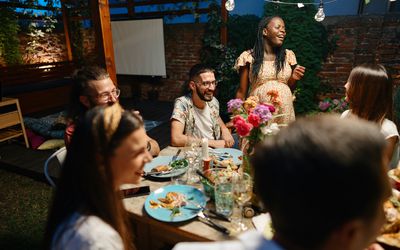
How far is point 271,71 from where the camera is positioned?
9.77ft

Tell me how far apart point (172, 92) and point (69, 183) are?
628 cm

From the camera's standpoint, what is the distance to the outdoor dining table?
1.23 meters

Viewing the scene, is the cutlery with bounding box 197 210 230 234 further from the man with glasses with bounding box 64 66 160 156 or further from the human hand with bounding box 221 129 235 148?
the human hand with bounding box 221 129 235 148

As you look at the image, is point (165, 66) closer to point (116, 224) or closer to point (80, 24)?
point (80, 24)

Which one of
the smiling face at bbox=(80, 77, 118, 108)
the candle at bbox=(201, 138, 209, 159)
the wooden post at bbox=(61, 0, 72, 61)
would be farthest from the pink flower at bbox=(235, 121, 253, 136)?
the wooden post at bbox=(61, 0, 72, 61)

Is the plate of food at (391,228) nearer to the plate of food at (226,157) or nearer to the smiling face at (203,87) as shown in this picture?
the plate of food at (226,157)

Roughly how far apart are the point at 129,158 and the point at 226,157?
1.02m

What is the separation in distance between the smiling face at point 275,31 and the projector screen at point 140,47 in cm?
415

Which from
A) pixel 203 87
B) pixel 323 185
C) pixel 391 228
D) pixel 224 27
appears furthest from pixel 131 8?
pixel 323 185

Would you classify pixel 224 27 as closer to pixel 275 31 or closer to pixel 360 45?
pixel 360 45

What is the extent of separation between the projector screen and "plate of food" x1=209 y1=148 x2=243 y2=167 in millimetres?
5161

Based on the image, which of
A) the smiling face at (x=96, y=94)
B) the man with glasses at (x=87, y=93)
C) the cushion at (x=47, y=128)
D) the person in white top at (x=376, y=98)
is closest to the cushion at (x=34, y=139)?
the cushion at (x=47, y=128)

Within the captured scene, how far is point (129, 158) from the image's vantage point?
1.02 metres

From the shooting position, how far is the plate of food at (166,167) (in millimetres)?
1711
